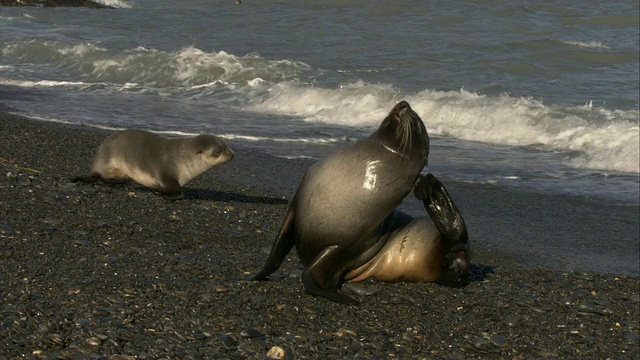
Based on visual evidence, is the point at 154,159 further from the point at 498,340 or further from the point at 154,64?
the point at 154,64

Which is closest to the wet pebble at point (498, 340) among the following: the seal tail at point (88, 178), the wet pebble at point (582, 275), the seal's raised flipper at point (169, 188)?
the wet pebble at point (582, 275)

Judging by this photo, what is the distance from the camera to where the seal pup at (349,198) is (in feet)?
19.4

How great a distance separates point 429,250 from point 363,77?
41.3 ft

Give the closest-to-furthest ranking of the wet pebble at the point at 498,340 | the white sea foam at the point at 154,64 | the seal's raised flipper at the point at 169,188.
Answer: the wet pebble at the point at 498,340, the seal's raised flipper at the point at 169,188, the white sea foam at the point at 154,64

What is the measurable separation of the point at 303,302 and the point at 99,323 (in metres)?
1.22

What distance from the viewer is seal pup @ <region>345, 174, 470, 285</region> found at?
20.4 ft

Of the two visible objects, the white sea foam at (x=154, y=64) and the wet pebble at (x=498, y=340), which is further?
the white sea foam at (x=154, y=64)

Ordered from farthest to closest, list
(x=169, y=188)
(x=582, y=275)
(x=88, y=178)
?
1. (x=88, y=178)
2. (x=169, y=188)
3. (x=582, y=275)

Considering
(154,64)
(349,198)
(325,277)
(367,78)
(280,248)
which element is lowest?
(154,64)

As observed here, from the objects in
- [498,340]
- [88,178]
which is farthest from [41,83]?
[498,340]

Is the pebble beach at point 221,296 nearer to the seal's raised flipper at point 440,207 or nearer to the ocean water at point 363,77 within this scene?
the seal's raised flipper at point 440,207

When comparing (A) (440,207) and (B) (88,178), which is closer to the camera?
(A) (440,207)

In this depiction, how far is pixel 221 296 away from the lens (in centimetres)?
550

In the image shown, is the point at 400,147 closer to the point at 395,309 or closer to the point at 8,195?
the point at 395,309
